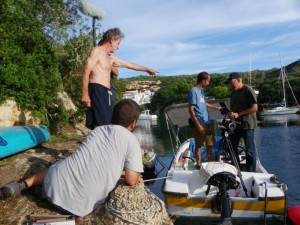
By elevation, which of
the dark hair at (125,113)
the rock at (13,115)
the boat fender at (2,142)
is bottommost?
the boat fender at (2,142)

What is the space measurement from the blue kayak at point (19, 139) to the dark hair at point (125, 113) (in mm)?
4178

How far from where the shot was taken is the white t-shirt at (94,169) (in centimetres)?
368

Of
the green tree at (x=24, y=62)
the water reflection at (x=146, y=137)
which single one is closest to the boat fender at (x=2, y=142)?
the green tree at (x=24, y=62)

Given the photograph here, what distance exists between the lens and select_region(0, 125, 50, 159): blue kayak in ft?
24.3

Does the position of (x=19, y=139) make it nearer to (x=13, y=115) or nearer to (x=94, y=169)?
(x=13, y=115)

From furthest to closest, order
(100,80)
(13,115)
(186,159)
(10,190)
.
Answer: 1. (13,115)
2. (186,159)
3. (100,80)
4. (10,190)

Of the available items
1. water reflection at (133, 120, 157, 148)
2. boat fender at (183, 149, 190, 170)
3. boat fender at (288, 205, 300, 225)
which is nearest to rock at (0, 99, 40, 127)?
boat fender at (183, 149, 190, 170)

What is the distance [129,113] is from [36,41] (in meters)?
8.74

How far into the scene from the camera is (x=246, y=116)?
7.73m

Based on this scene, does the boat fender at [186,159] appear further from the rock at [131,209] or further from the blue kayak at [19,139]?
the rock at [131,209]

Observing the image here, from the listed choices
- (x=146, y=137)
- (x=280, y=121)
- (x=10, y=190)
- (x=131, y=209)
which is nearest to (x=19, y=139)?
(x=10, y=190)

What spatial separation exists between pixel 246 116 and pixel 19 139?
5030mm

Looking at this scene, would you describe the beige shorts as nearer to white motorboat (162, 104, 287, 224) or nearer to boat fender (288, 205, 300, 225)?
white motorboat (162, 104, 287, 224)

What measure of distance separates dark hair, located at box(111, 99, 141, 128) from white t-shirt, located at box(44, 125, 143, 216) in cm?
15
